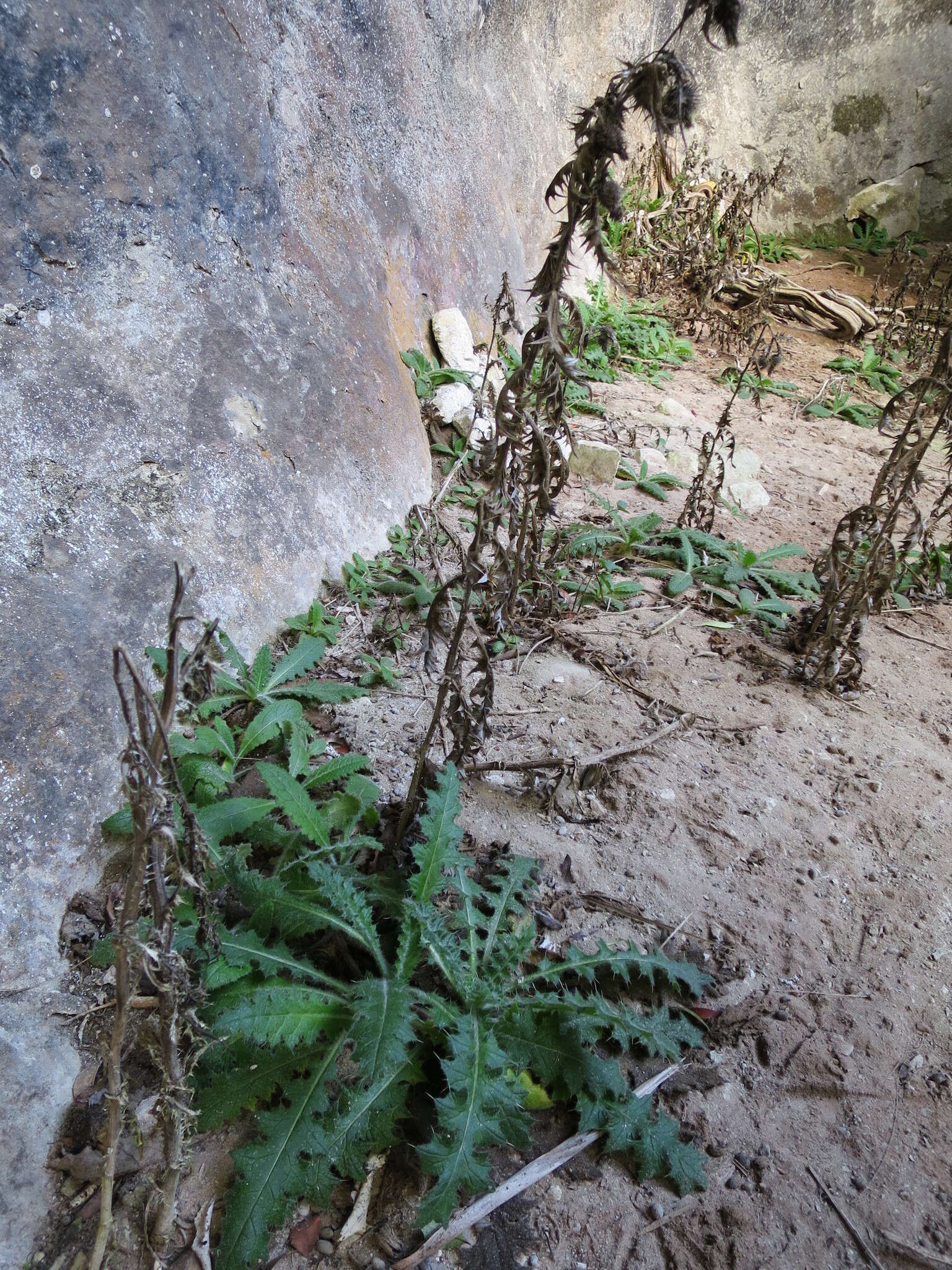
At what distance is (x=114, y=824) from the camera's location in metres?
1.96

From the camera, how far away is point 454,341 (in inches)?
181

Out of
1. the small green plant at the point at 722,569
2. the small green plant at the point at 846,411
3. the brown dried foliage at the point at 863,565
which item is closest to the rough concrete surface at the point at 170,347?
the small green plant at the point at 722,569

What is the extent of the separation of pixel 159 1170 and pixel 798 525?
13.9 ft

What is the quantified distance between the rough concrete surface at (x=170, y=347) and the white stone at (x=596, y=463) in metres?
1.08

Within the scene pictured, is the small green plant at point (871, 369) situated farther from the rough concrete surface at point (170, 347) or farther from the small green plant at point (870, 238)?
the rough concrete surface at point (170, 347)

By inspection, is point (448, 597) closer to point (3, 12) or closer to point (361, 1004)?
point (361, 1004)

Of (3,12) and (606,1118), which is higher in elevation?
(3,12)

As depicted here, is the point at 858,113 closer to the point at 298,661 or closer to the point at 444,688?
the point at 298,661

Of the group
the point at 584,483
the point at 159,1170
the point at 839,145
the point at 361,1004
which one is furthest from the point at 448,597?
the point at 839,145

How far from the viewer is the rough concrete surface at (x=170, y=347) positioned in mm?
1941

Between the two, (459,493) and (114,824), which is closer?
(114,824)

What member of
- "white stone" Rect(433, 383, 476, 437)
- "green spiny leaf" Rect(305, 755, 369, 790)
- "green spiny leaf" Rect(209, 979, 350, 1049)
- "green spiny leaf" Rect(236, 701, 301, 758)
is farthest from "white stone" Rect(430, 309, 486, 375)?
"green spiny leaf" Rect(209, 979, 350, 1049)

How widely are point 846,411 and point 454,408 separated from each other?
3.74 meters

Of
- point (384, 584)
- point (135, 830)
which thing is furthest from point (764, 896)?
point (384, 584)
